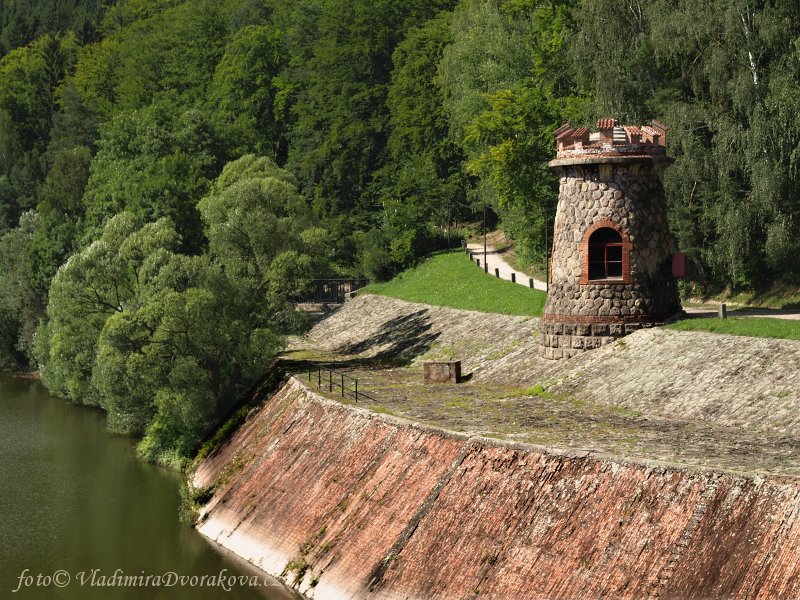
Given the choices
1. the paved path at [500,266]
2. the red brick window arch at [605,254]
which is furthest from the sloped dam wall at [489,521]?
the paved path at [500,266]

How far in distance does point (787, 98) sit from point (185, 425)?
89.6ft

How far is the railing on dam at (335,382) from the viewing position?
42688mm

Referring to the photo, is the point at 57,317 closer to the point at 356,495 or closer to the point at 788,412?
the point at 356,495

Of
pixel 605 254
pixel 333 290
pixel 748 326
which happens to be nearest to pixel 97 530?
pixel 605 254

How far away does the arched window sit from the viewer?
141 feet

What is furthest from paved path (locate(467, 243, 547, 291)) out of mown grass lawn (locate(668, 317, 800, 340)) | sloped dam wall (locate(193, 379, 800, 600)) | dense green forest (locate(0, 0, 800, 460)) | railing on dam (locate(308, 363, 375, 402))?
sloped dam wall (locate(193, 379, 800, 600))

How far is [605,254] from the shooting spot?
43125 mm

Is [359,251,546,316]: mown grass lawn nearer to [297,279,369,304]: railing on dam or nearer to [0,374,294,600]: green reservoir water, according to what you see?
[297,279,369,304]: railing on dam

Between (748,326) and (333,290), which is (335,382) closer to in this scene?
(748,326)

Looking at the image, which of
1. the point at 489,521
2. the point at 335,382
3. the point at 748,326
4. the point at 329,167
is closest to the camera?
the point at 489,521

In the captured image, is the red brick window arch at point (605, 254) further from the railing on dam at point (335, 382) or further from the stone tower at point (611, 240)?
the railing on dam at point (335, 382)

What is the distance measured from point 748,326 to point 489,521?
14614mm

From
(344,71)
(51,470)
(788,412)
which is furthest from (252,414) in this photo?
(344,71)

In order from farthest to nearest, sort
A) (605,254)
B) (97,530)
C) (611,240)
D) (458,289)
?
(458,289) → (611,240) → (605,254) → (97,530)
